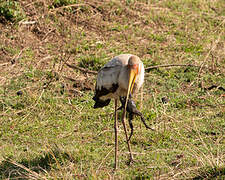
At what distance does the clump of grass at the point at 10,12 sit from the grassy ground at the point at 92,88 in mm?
20

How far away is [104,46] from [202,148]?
12.8ft

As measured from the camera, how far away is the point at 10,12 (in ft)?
27.9

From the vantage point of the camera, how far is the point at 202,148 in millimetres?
5453

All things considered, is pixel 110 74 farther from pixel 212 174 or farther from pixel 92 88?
pixel 92 88

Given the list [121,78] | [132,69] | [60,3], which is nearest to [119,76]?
[121,78]

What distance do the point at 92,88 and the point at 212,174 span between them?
3379mm

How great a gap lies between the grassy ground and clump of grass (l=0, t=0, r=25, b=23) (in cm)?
2

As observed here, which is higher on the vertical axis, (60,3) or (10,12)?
(60,3)

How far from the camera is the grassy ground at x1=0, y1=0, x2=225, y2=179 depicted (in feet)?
16.6

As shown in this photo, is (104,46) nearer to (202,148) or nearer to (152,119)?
(152,119)

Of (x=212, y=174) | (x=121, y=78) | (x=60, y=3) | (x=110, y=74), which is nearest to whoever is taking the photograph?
(x=212, y=174)

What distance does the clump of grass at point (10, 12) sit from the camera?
8500mm

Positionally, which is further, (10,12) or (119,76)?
(10,12)

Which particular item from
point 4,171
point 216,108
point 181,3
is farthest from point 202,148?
point 181,3
